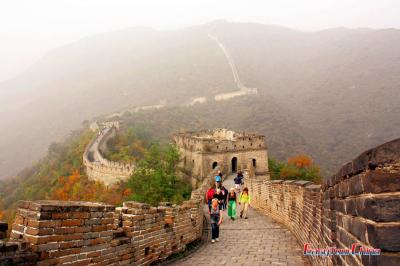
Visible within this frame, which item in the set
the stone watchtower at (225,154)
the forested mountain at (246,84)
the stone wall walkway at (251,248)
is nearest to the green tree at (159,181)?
the stone watchtower at (225,154)

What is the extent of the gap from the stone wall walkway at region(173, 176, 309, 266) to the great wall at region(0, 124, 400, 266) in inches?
3.0

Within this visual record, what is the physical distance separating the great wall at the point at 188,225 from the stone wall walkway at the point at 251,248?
0.08 metres

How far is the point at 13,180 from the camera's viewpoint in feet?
164

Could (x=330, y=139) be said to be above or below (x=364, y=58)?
below

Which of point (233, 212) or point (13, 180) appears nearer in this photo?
point (233, 212)

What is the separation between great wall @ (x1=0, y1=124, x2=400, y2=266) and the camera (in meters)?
2.03

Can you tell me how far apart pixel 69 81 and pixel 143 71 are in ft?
113

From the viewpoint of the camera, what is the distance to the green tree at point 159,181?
70.2 feet

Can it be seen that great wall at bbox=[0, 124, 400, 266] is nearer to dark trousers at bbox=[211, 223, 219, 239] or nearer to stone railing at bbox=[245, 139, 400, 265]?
stone railing at bbox=[245, 139, 400, 265]

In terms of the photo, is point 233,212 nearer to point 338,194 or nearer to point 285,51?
point 338,194

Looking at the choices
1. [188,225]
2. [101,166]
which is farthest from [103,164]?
[188,225]

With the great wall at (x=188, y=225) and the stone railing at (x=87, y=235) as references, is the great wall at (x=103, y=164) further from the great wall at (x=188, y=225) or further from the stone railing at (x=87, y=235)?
the stone railing at (x=87, y=235)

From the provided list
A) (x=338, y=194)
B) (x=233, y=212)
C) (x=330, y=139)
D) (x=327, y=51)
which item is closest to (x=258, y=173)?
(x=233, y=212)

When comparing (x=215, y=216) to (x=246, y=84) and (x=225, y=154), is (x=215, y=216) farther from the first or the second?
(x=246, y=84)
